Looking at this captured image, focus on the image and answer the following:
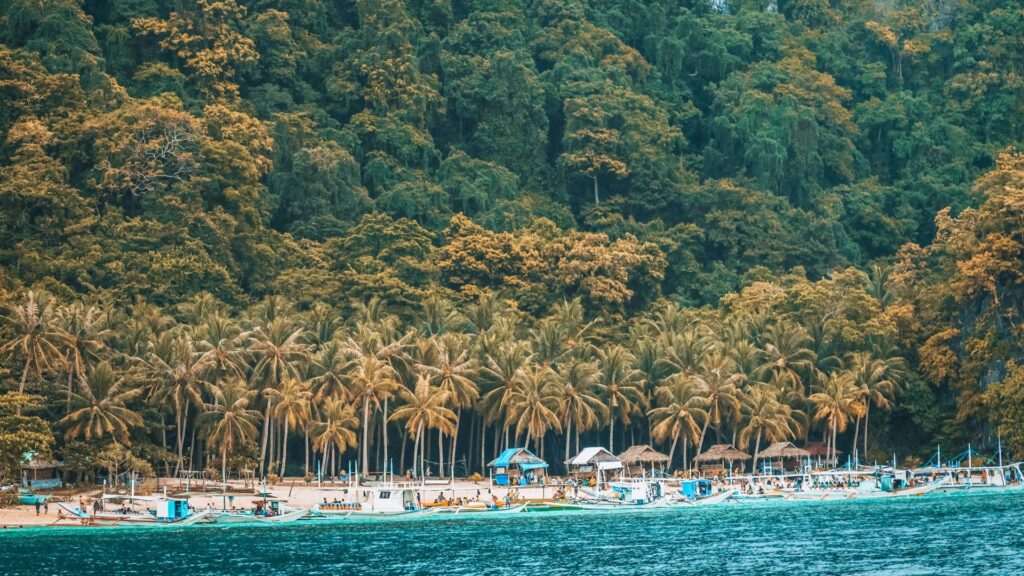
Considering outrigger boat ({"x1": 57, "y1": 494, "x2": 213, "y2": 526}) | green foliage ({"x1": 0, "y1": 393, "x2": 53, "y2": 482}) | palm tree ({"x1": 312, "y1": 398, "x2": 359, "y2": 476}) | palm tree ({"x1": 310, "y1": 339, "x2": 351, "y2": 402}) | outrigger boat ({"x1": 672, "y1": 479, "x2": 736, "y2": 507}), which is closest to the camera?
green foliage ({"x1": 0, "y1": 393, "x2": 53, "y2": 482})

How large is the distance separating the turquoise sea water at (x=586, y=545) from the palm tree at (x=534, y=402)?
5839 millimetres

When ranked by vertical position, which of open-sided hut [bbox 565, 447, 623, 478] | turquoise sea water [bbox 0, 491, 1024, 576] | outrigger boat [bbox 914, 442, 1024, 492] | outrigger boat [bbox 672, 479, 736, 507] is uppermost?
open-sided hut [bbox 565, 447, 623, 478]

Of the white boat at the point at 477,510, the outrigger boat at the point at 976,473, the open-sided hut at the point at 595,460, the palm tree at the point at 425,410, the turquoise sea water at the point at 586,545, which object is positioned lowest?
the turquoise sea water at the point at 586,545

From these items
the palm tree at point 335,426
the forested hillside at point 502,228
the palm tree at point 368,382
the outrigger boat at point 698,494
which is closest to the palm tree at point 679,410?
the forested hillside at point 502,228

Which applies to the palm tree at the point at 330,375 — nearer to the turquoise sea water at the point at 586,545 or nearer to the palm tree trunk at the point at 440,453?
the palm tree trunk at the point at 440,453

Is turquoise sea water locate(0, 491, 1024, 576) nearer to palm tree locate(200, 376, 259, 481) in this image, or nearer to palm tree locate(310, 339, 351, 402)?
palm tree locate(200, 376, 259, 481)

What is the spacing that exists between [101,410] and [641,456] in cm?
3120

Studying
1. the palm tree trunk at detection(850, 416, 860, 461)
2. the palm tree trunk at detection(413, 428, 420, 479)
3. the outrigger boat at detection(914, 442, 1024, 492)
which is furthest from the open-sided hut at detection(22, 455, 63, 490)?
the outrigger boat at detection(914, 442, 1024, 492)

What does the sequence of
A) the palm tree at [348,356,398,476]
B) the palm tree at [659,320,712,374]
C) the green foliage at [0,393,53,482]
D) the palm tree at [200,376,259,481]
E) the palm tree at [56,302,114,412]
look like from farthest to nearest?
the palm tree at [659,320,712,374], the palm tree at [348,356,398,476], the palm tree at [200,376,259,481], the palm tree at [56,302,114,412], the green foliage at [0,393,53,482]

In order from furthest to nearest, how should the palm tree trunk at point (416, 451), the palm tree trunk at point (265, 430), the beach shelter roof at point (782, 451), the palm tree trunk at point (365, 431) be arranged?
the beach shelter roof at point (782, 451), the palm tree trunk at point (416, 451), the palm tree trunk at point (365, 431), the palm tree trunk at point (265, 430)

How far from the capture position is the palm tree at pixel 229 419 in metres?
78.4

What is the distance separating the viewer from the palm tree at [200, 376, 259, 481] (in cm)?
7839

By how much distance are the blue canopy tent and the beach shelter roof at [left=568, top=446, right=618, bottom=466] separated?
1.96 meters

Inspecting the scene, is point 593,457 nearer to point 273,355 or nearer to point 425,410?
point 425,410
